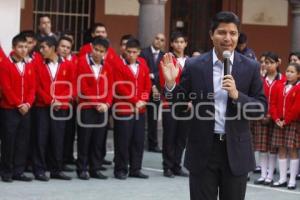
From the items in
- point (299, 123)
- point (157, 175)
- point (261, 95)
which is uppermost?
point (261, 95)

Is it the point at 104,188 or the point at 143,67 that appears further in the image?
the point at 143,67

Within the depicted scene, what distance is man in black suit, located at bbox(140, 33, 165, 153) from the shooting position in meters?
12.3

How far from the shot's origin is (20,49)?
949 centimetres

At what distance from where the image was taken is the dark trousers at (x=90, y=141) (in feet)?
32.9

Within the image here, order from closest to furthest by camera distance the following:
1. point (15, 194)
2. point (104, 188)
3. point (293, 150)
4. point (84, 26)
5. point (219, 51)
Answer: point (219, 51) → point (15, 194) → point (104, 188) → point (293, 150) → point (84, 26)

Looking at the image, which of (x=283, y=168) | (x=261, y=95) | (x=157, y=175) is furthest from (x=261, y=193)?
(x=261, y=95)

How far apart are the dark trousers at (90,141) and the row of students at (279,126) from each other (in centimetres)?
205

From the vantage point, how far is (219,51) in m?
5.34

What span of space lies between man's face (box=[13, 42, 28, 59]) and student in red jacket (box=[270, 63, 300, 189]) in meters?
3.19

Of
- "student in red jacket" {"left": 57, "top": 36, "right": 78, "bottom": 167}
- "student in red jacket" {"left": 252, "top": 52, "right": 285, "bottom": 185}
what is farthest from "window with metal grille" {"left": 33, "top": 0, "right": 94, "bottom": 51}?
"student in red jacket" {"left": 252, "top": 52, "right": 285, "bottom": 185}

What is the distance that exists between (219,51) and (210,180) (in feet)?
2.85

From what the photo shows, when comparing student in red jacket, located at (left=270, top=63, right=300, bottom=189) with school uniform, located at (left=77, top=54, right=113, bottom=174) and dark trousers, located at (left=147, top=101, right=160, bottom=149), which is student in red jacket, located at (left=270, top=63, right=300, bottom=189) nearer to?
school uniform, located at (left=77, top=54, right=113, bottom=174)

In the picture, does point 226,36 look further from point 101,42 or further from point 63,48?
point 63,48

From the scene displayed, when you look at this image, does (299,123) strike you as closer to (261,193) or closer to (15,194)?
(261,193)
